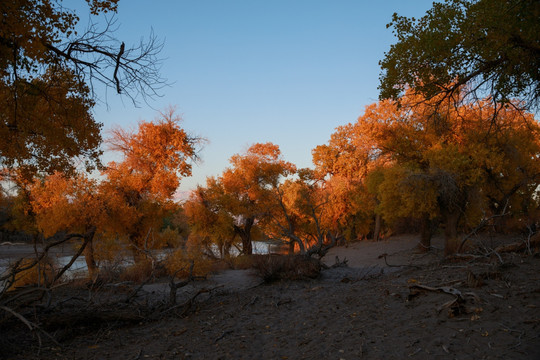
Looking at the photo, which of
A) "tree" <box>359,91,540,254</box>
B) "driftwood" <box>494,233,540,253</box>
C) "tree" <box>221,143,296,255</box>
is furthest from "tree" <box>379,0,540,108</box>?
"tree" <box>221,143,296,255</box>

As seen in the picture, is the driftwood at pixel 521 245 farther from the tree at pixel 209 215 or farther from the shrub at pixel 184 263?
the tree at pixel 209 215

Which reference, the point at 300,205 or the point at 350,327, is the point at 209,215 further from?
the point at 350,327

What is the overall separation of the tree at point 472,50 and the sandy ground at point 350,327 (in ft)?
11.7

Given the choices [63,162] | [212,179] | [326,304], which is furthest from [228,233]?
[326,304]

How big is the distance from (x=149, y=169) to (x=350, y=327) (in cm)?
1432

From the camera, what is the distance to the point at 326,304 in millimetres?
7211

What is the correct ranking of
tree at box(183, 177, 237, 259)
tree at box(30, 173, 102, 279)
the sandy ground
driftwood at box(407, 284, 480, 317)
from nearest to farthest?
the sandy ground → driftwood at box(407, 284, 480, 317) → tree at box(30, 173, 102, 279) → tree at box(183, 177, 237, 259)

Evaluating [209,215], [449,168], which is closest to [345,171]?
[209,215]

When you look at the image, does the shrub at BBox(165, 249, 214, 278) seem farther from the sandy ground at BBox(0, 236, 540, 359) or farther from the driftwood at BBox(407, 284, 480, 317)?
the driftwood at BBox(407, 284, 480, 317)

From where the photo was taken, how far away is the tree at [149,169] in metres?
17.3

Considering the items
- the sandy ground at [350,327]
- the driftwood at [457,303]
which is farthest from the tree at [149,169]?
the driftwood at [457,303]

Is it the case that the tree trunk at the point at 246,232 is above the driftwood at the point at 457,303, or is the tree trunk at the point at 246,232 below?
above

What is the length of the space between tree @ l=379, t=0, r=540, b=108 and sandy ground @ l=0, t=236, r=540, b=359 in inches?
140

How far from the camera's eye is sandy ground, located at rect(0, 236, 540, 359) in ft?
13.6
